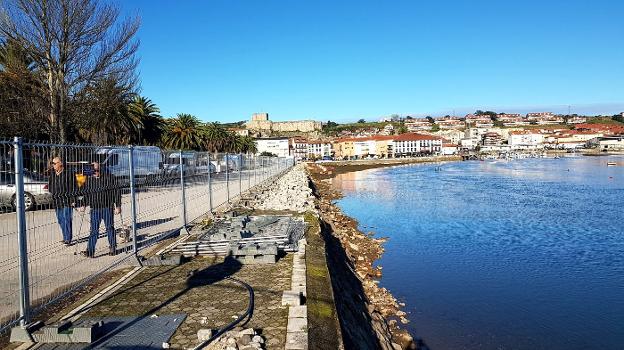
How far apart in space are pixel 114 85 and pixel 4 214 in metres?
18.0

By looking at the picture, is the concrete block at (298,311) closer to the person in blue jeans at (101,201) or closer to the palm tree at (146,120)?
the person in blue jeans at (101,201)

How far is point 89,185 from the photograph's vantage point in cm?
788

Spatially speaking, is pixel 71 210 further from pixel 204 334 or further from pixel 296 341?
pixel 296 341

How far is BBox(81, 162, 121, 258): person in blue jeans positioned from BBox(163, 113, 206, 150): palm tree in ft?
157

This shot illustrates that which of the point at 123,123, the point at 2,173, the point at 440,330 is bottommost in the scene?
the point at 440,330

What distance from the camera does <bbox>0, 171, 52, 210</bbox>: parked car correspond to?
18.6 ft

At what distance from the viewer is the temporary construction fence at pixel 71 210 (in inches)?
221

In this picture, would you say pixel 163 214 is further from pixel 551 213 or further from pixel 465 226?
pixel 551 213

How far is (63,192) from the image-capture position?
728 centimetres

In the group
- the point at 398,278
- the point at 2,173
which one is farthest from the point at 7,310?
the point at 398,278

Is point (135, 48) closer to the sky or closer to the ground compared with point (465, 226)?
closer to the sky

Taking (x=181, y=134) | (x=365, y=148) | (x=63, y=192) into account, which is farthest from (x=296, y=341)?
(x=365, y=148)

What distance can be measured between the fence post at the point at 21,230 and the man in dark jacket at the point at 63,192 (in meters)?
1.55

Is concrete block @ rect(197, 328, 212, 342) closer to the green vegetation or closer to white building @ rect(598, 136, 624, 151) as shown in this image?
the green vegetation
